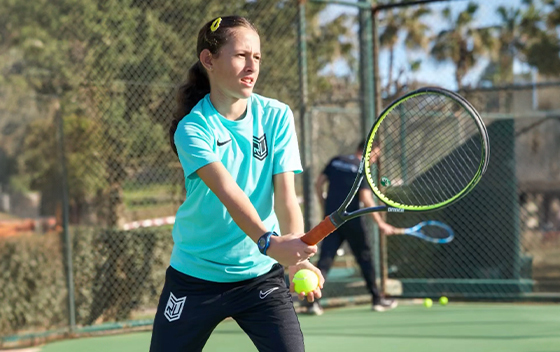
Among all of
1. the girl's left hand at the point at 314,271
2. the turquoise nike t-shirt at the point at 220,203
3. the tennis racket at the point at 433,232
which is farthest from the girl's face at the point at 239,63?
the tennis racket at the point at 433,232

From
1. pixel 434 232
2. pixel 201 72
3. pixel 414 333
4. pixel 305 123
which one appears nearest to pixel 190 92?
pixel 201 72

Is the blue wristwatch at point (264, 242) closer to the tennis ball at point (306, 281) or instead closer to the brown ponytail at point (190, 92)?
the tennis ball at point (306, 281)

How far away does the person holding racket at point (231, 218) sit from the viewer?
2.85 m

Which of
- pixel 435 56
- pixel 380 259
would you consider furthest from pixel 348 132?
pixel 435 56

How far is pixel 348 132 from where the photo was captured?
9.70 m

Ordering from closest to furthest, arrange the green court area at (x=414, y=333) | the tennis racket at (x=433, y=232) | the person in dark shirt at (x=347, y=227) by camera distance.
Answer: the green court area at (x=414, y=333) < the person in dark shirt at (x=347, y=227) < the tennis racket at (x=433, y=232)

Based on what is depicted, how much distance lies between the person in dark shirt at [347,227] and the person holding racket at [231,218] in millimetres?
4626

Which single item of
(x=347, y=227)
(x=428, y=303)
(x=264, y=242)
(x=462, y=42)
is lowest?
(x=428, y=303)

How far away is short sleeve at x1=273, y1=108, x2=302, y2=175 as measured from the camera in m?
2.93

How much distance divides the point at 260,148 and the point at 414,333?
4.06 meters

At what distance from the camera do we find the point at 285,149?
9.69 ft

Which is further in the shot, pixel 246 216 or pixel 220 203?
pixel 220 203

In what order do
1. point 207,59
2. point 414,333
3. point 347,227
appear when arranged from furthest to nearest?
point 347,227 → point 414,333 → point 207,59

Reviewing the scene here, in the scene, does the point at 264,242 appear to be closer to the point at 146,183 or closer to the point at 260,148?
the point at 260,148
